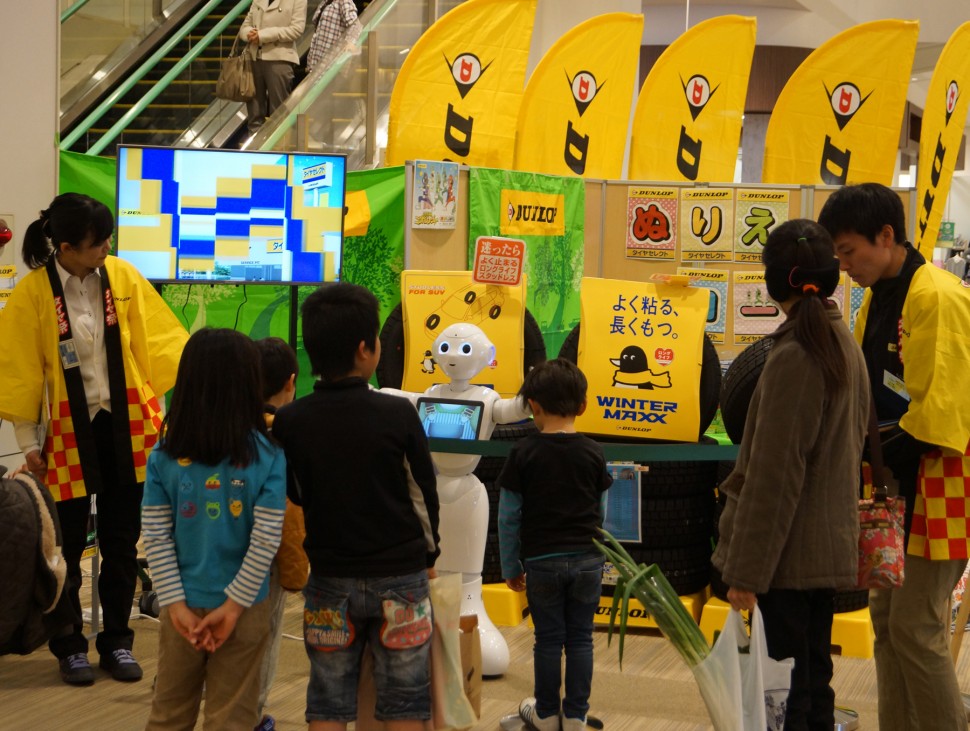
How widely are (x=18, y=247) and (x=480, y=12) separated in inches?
109

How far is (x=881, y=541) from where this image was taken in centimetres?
259

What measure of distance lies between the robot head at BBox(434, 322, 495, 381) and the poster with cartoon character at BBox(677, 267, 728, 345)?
2329 millimetres

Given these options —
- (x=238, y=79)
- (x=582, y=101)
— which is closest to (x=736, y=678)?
(x=582, y=101)

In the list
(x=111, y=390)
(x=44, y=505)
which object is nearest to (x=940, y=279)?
(x=111, y=390)

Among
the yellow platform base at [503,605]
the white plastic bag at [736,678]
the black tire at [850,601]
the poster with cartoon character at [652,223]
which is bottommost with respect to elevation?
the yellow platform base at [503,605]

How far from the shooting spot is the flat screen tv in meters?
4.67

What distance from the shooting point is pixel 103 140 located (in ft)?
26.9

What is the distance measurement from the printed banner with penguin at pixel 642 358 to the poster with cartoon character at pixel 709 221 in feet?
5.91

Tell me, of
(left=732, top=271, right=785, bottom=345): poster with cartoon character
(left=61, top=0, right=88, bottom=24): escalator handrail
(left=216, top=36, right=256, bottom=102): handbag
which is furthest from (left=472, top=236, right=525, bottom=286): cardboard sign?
(left=61, top=0, right=88, bottom=24): escalator handrail

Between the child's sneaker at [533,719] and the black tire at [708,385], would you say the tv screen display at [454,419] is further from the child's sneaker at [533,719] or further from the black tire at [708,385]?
the child's sneaker at [533,719]

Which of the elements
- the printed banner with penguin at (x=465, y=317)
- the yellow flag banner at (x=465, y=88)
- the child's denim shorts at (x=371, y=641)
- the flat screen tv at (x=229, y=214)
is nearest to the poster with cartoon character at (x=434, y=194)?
the yellow flag banner at (x=465, y=88)

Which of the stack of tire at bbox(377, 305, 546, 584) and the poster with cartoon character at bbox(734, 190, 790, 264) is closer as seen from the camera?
the stack of tire at bbox(377, 305, 546, 584)

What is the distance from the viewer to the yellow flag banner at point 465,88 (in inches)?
247

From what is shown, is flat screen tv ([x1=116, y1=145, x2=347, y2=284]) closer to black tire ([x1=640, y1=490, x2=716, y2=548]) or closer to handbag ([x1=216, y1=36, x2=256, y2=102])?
black tire ([x1=640, y1=490, x2=716, y2=548])
